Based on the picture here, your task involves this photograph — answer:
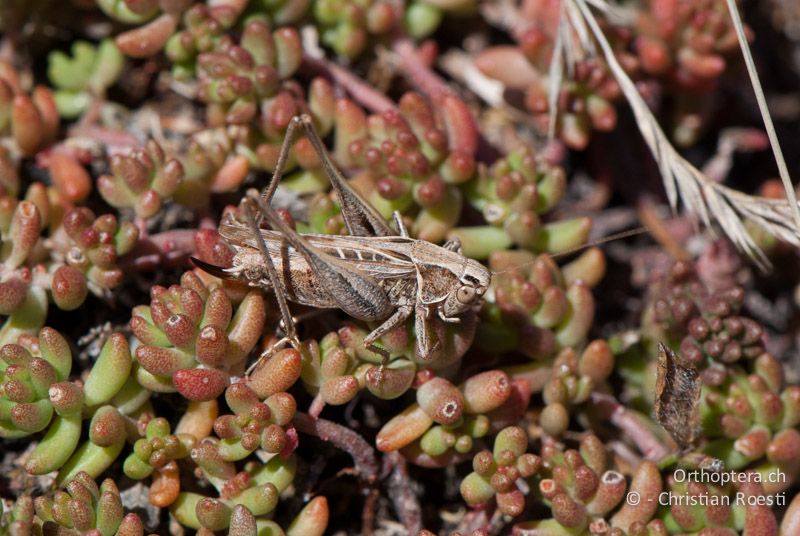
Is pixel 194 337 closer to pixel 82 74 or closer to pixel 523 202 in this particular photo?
pixel 523 202

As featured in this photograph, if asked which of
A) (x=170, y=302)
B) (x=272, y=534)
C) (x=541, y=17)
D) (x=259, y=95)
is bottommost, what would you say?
(x=272, y=534)

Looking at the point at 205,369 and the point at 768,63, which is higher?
the point at 768,63

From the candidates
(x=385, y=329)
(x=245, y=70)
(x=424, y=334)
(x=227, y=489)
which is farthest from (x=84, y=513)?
(x=245, y=70)

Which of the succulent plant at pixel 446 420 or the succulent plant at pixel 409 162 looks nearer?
the succulent plant at pixel 446 420

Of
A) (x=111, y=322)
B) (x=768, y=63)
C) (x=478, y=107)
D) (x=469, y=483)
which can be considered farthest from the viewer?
(x=768, y=63)

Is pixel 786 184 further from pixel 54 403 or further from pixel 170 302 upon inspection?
pixel 54 403

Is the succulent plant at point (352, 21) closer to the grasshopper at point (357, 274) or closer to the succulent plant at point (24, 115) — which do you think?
the grasshopper at point (357, 274)

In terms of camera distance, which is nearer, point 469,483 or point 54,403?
point 54,403

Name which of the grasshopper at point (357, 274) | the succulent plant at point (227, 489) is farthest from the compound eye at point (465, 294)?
the succulent plant at point (227, 489)

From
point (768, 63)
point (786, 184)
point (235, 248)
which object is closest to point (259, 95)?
point (235, 248)
